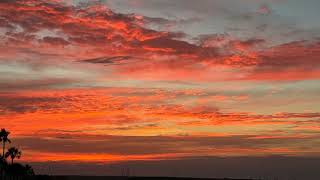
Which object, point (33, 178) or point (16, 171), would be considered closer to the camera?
point (16, 171)

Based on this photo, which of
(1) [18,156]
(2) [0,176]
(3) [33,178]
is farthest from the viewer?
(3) [33,178]

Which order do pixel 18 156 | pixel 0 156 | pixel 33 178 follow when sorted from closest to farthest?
pixel 0 156, pixel 18 156, pixel 33 178

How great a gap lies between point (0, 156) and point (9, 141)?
7.57m

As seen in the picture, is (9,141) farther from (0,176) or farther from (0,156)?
(0,176)

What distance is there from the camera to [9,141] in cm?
13538

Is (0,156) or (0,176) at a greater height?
(0,156)

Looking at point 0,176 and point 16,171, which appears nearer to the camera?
point 0,176

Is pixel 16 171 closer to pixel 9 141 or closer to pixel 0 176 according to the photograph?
pixel 9 141

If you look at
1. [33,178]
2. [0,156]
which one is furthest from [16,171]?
[33,178]

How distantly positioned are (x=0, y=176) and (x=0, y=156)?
29588 millimetres

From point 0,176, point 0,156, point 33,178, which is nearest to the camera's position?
point 0,176

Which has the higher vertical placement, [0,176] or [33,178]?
[33,178]

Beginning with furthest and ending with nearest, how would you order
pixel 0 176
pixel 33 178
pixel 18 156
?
pixel 33 178, pixel 18 156, pixel 0 176

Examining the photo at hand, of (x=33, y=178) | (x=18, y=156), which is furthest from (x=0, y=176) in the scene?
(x=33, y=178)
